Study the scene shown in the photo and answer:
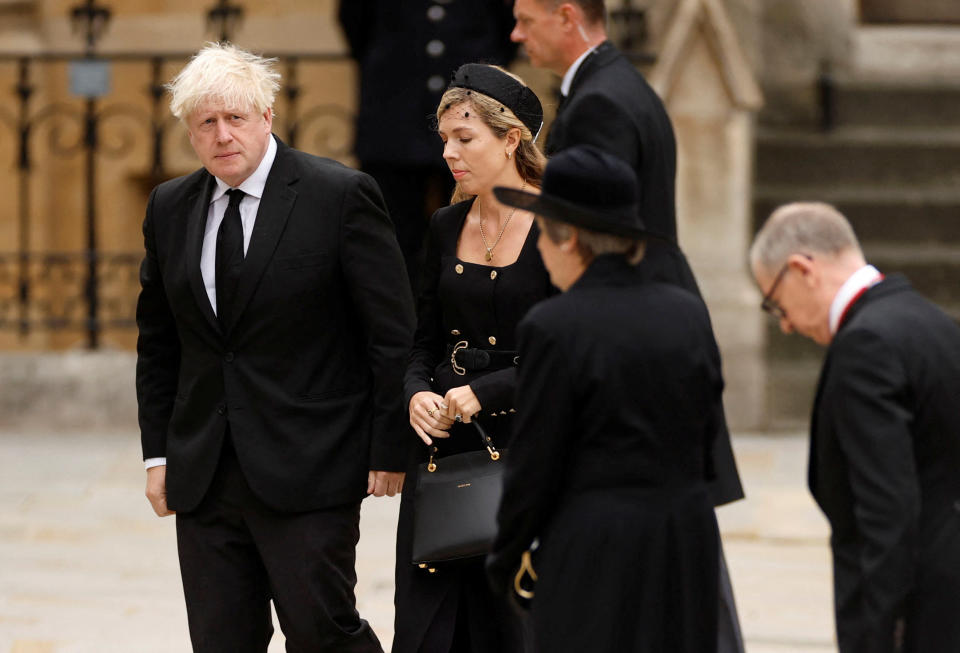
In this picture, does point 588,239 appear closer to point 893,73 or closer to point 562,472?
point 562,472

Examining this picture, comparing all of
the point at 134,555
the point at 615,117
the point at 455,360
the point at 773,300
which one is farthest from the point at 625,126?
the point at 134,555

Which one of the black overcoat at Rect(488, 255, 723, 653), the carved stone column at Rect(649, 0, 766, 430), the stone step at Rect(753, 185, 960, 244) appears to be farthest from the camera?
the stone step at Rect(753, 185, 960, 244)

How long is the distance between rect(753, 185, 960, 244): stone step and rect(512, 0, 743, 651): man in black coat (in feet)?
19.1

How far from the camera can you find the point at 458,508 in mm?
3900

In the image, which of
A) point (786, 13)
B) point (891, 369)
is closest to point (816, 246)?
point (891, 369)

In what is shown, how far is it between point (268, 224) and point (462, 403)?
2.26 ft

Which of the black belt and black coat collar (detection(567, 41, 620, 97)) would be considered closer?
black coat collar (detection(567, 41, 620, 97))

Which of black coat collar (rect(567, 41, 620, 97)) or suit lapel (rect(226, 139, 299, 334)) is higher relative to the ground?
black coat collar (rect(567, 41, 620, 97))

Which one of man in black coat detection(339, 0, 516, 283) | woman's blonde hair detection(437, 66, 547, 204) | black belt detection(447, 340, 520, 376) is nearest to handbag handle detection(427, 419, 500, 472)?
black belt detection(447, 340, 520, 376)

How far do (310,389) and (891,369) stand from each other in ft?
5.49

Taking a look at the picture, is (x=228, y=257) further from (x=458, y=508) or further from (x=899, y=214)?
(x=899, y=214)

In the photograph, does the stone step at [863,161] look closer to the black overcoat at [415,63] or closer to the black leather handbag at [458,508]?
the black overcoat at [415,63]

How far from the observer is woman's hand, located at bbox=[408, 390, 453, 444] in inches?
156

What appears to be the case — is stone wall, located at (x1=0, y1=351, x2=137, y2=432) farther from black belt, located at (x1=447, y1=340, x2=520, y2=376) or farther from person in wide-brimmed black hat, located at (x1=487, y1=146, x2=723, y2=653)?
person in wide-brimmed black hat, located at (x1=487, y1=146, x2=723, y2=653)
